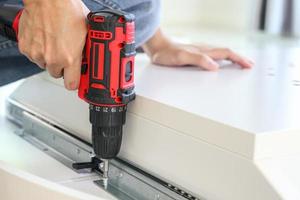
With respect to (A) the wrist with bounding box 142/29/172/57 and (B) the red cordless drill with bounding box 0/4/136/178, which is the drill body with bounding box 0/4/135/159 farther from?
(A) the wrist with bounding box 142/29/172/57

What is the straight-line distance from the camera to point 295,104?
28.4 inches

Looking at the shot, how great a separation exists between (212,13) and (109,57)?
6.76 feet

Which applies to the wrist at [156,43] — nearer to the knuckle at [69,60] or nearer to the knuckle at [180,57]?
the knuckle at [180,57]

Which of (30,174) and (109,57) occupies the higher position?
(109,57)

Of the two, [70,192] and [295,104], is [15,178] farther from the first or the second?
[295,104]

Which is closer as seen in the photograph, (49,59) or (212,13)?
(49,59)

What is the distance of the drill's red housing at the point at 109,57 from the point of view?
0.64 m

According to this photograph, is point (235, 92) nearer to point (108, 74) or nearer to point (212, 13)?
point (108, 74)

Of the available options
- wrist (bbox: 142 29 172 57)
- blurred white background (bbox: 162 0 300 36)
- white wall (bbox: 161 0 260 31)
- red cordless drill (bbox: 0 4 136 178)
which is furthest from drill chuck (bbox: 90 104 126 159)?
white wall (bbox: 161 0 260 31)

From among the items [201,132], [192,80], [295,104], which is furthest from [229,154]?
[192,80]

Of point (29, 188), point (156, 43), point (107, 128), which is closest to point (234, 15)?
point (156, 43)

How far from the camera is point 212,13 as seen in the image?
2.65m

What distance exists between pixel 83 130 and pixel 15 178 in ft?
0.70

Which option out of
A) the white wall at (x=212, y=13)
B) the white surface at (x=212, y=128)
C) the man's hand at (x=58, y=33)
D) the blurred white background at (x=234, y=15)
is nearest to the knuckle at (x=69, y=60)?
the man's hand at (x=58, y=33)
